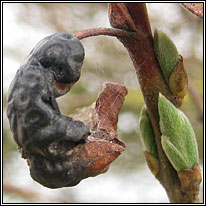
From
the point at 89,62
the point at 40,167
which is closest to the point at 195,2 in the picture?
the point at 40,167

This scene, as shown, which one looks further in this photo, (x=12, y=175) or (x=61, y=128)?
(x=12, y=175)

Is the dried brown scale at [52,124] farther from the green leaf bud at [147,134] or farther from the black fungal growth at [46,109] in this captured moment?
the green leaf bud at [147,134]

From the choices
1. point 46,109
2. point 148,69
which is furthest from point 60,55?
point 148,69

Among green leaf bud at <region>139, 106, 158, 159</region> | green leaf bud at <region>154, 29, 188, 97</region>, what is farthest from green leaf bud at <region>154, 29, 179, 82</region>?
green leaf bud at <region>139, 106, 158, 159</region>

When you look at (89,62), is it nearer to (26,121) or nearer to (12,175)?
(12,175)

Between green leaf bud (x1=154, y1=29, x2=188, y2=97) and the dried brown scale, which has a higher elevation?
green leaf bud (x1=154, y1=29, x2=188, y2=97)

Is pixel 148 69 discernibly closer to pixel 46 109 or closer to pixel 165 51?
pixel 165 51

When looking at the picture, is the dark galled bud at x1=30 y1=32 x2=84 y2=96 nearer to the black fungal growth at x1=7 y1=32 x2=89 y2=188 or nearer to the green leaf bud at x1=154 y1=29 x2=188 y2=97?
the black fungal growth at x1=7 y1=32 x2=89 y2=188

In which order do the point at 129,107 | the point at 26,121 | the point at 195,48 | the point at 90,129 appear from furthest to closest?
the point at 129,107 → the point at 195,48 → the point at 90,129 → the point at 26,121
